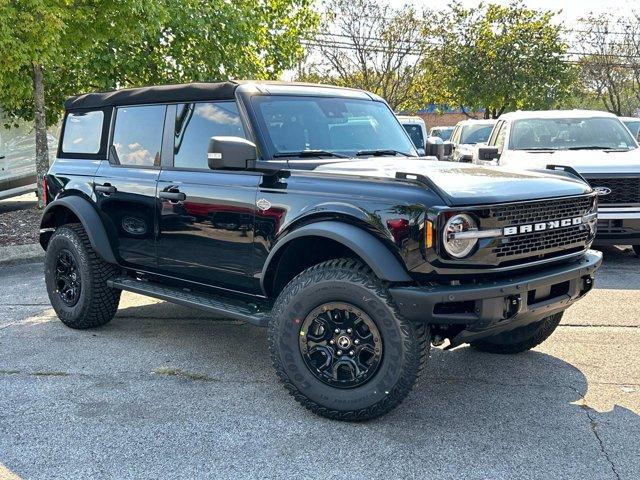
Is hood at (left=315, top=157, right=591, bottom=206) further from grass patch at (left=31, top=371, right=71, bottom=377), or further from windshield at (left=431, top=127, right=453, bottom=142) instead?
windshield at (left=431, top=127, right=453, bottom=142)

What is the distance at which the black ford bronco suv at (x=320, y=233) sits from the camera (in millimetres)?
3525

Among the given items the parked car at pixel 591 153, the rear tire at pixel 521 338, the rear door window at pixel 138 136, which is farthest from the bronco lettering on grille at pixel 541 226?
the rear door window at pixel 138 136

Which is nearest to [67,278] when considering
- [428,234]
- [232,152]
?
[232,152]

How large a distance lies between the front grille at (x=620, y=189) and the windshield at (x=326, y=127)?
12.4 ft

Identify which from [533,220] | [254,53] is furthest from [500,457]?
[254,53]

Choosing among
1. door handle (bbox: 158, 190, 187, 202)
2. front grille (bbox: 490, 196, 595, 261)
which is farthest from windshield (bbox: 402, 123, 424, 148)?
front grille (bbox: 490, 196, 595, 261)

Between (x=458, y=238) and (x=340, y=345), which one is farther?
(x=340, y=345)

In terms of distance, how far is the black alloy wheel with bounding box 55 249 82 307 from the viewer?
5.67 m

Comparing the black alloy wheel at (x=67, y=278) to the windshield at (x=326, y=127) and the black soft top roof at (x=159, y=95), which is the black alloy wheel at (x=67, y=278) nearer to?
the black soft top roof at (x=159, y=95)

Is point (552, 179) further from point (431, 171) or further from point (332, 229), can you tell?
point (332, 229)

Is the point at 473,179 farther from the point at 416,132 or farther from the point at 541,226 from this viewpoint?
the point at 416,132

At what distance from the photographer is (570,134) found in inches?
365

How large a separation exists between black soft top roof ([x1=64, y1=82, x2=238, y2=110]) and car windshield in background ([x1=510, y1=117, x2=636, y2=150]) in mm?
5641

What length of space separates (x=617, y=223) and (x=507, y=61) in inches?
777
